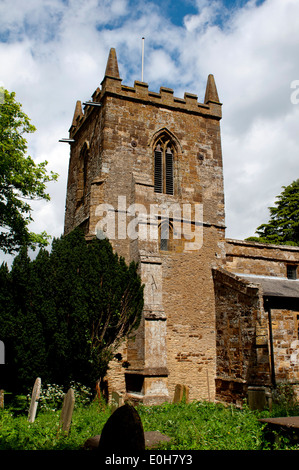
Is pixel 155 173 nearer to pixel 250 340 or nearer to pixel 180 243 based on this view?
pixel 180 243

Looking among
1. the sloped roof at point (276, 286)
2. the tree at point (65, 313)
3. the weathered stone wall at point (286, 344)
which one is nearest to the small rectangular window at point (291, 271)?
the sloped roof at point (276, 286)

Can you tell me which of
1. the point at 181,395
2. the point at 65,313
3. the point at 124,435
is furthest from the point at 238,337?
the point at 124,435

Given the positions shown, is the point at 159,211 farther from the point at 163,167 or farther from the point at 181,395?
the point at 181,395

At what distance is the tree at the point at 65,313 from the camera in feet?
32.6

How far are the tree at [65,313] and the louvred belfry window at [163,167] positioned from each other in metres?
4.88

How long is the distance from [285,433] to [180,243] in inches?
353

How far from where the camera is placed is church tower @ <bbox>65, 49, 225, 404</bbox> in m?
12.7

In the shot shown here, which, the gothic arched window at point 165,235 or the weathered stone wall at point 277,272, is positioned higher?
the gothic arched window at point 165,235

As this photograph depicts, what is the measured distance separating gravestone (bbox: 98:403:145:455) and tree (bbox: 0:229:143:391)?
17.2ft

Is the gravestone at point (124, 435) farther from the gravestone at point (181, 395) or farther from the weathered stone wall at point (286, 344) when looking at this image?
the weathered stone wall at point (286, 344)

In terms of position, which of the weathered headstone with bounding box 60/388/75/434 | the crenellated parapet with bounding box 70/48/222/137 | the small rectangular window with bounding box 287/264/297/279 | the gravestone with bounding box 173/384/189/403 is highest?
→ the crenellated parapet with bounding box 70/48/222/137

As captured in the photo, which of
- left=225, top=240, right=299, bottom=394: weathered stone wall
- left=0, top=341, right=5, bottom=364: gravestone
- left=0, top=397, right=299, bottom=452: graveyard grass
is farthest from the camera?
left=225, top=240, right=299, bottom=394: weathered stone wall

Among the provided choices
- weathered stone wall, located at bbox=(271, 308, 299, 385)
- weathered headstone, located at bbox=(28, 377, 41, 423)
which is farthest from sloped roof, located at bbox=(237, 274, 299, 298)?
weathered headstone, located at bbox=(28, 377, 41, 423)

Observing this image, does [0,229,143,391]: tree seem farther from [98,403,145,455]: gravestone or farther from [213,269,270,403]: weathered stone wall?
[98,403,145,455]: gravestone
